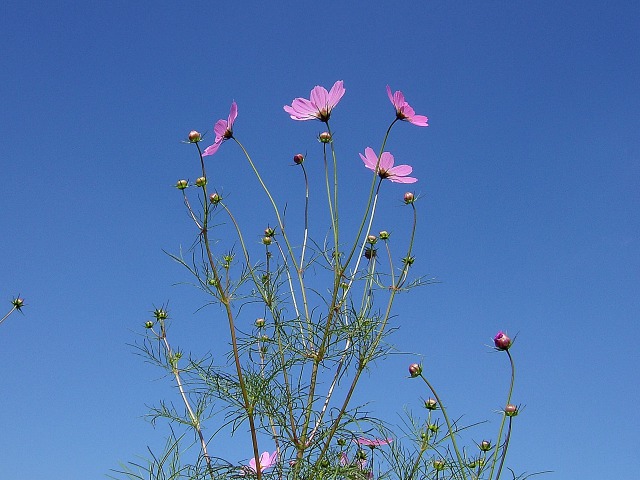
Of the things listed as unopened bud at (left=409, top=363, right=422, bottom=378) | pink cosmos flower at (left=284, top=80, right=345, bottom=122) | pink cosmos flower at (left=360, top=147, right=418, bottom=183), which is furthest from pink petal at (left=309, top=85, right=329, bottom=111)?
unopened bud at (left=409, top=363, right=422, bottom=378)

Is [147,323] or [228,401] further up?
[147,323]

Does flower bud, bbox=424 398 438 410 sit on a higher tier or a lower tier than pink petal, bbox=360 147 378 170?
lower

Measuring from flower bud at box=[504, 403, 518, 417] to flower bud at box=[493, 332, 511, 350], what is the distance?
123 millimetres

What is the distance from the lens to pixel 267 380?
156cm

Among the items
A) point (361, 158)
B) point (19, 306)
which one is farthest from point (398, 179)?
point (19, 306)

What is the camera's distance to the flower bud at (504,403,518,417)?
4.76 ft

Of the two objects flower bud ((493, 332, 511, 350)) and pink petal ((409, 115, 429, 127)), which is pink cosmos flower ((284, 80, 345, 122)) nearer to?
pink petal ((409, 115, 429, 127))

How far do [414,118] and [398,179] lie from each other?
0.15 metres

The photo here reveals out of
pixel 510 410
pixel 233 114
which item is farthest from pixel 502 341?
pixel 233 114

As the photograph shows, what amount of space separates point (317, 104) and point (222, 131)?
0.23 metres

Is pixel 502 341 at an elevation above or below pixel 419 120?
below

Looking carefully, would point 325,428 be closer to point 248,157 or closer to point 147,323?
point 248,157

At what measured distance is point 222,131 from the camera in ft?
5.15

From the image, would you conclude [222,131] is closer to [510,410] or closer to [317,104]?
[317,104]
